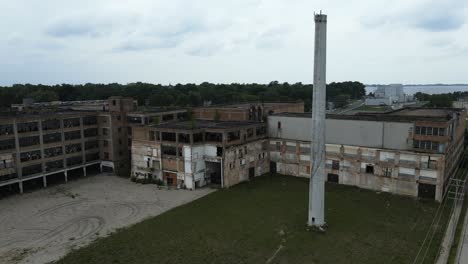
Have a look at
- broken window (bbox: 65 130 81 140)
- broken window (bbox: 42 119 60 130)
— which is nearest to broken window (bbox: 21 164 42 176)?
broken window (bbox: 42 119 60 130)

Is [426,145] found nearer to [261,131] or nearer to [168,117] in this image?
[261,131]

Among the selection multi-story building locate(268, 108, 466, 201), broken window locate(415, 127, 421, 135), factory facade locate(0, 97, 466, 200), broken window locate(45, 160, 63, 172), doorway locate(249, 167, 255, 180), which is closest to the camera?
multi-story building locate(268, 108, 466, 201)

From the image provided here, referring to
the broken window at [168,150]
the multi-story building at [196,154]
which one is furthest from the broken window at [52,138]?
the broken window at [168,150]

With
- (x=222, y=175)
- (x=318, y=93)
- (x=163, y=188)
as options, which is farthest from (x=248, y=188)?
(x=318, y=93)

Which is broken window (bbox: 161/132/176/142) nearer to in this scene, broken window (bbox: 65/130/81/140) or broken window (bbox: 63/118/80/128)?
broken window (bbox: 65/130/81/140)

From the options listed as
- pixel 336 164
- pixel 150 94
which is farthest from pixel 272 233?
pixel 150 94

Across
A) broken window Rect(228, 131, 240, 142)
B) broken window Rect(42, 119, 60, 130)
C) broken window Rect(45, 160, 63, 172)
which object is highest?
broken window Rect(42, 119, 60, 130)

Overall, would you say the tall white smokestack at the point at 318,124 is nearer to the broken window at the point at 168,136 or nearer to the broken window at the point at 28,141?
the broken window at the point at 168,136
